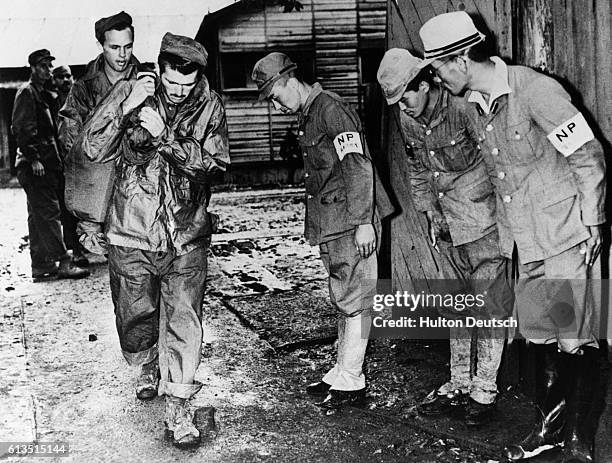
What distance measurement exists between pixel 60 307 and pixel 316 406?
2.85 m

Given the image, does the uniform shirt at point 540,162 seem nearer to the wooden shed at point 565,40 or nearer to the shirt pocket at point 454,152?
the shirt pocket at point 454,152

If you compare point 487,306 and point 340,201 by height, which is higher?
point 340,201

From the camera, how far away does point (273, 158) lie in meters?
15.0

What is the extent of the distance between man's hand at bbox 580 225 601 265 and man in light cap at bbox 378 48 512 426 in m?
0.52

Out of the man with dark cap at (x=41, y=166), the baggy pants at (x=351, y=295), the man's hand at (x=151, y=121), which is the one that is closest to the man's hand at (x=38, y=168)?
the man with dark cap at (x=41, y=166)

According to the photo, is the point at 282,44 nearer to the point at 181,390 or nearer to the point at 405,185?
the point at 405,185

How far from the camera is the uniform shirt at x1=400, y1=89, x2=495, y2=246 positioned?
344 cm

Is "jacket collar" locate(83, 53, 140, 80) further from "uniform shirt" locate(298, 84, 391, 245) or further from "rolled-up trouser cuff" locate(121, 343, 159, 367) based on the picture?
"rolled-up trouser cuff" locate(121, 343, 159, 367)

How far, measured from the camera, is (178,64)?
315 cm

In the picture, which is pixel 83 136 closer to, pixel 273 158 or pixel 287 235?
pixel 287 235

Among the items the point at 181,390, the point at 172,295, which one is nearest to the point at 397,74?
the point at 172,295

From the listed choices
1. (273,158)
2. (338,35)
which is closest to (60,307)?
(273,158)

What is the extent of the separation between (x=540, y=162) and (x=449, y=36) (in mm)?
644

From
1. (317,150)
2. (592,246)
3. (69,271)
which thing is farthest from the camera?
(69,271)
